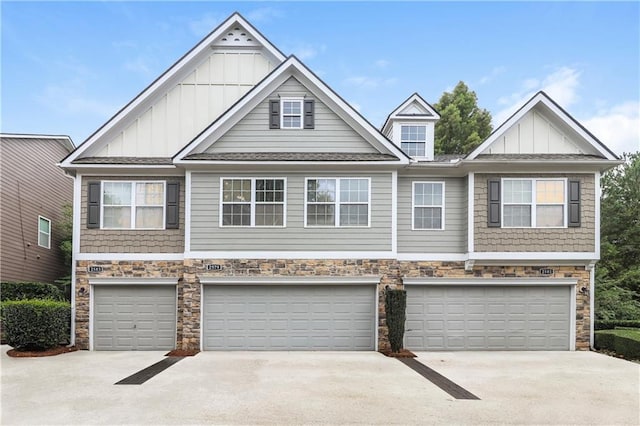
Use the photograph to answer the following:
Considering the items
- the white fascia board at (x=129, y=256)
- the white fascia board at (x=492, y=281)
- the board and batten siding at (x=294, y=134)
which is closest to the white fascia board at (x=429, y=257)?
the white fascia board at (x=492, y=281)

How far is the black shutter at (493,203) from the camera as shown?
12844 millimetres

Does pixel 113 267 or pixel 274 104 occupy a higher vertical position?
pixel 274 104

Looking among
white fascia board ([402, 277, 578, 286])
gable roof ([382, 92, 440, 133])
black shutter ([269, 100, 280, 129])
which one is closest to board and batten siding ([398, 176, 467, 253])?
white fascia board ([402, 277, 578, 286])

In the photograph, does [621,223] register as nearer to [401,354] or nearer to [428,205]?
[428,205]

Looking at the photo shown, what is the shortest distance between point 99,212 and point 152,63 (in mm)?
8959

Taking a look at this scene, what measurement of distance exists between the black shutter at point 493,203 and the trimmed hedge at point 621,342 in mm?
4406

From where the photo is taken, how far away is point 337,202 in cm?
1298

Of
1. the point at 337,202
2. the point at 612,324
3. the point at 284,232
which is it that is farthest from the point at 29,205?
the point at 612,324

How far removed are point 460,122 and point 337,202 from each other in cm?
1940

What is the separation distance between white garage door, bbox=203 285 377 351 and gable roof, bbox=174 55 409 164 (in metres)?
4.05

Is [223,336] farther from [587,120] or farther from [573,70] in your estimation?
[587,120]

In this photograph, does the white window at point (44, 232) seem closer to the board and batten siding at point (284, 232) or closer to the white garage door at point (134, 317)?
the white garage door at point (134, 317)

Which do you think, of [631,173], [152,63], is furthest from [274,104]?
[631,173]

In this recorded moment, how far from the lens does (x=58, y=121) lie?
2352 centimetres
